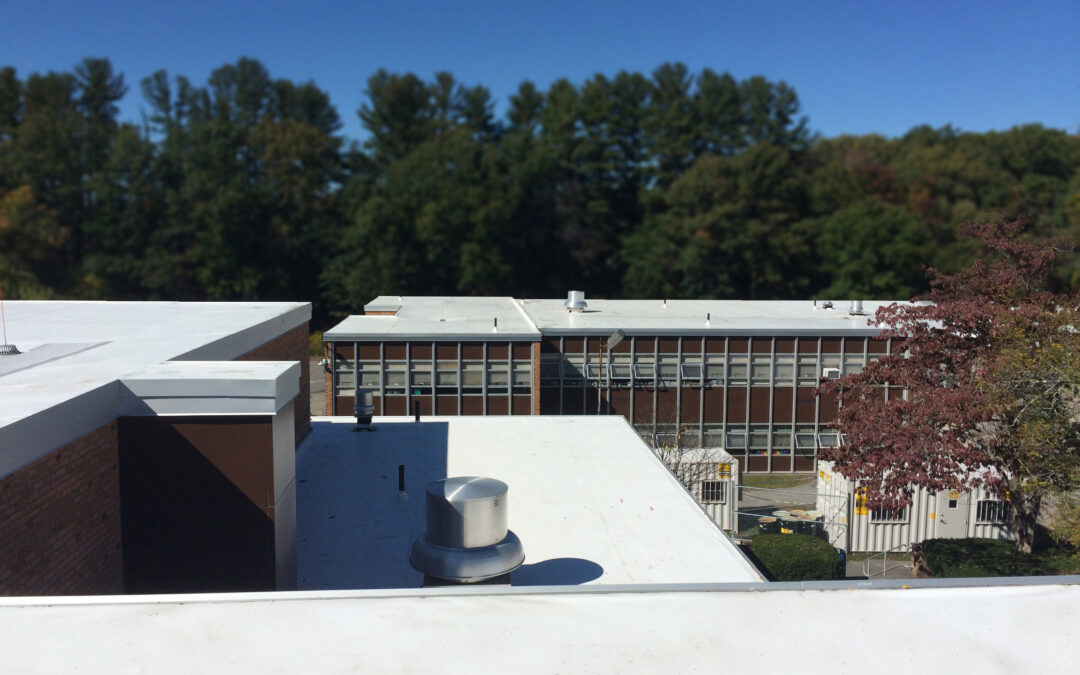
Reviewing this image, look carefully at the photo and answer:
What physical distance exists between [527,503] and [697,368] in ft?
54.4

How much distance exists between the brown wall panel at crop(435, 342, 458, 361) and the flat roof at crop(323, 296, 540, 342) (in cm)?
21

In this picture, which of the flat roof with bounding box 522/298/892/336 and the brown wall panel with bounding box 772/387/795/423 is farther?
the brown wall panel with bounding box 772/387/795/423

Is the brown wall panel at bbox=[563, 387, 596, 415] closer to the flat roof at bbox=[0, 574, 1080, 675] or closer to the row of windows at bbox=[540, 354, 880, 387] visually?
the row of windows at bbox=[540, 354, 880, 387]

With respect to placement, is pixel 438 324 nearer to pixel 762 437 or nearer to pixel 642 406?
pixel 642 406

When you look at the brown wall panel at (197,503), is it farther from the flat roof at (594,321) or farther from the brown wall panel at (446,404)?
the brown wall panel at (446,404)

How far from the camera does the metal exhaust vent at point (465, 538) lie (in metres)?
6.46

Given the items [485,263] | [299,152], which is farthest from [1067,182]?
[299,152]

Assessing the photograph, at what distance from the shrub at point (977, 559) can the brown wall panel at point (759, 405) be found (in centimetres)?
966

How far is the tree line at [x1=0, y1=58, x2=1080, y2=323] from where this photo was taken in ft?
172

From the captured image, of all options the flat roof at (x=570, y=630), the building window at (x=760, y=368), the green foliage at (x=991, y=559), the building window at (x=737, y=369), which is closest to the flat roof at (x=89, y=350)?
the flat roof at (x=570, y=630)

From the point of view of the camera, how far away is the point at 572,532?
32.1 feet

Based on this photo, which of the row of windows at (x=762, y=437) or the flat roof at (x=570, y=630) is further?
the row of windows at (x=762, y=437)

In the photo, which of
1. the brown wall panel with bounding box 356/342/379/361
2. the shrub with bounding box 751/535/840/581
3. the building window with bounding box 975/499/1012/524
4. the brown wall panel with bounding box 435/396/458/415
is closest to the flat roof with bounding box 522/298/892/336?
the brown wall panel with bounding box 435/396/458/415

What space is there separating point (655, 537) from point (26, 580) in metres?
6.24
